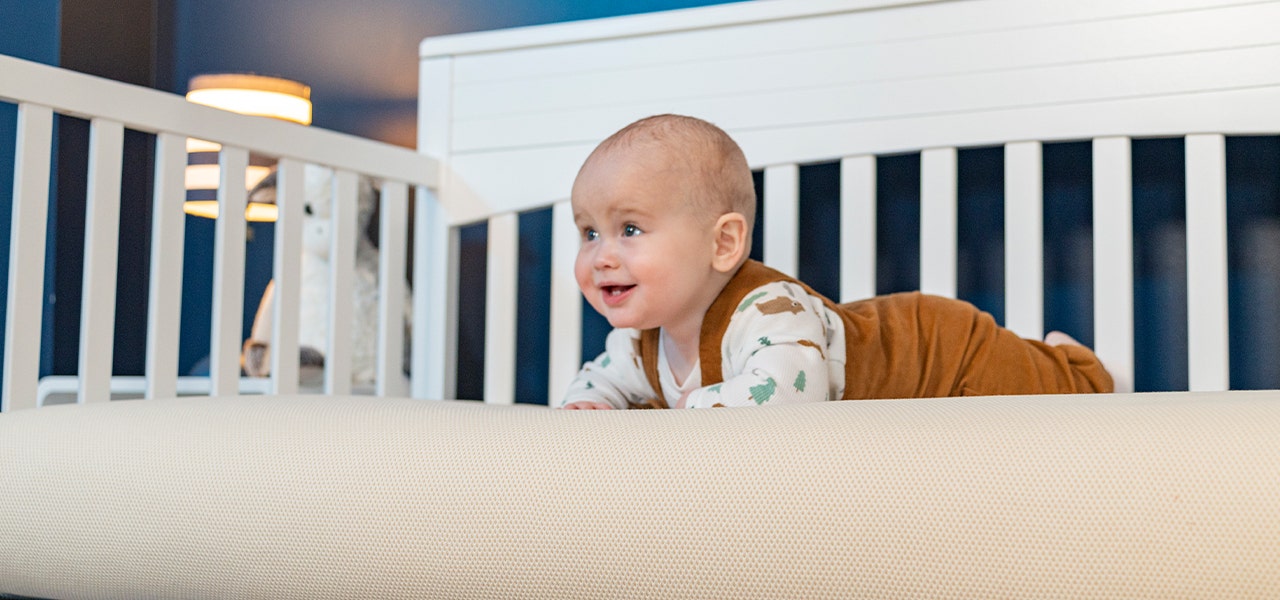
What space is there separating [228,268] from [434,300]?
1.15 feet

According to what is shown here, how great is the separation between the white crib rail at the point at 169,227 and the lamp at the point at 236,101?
400 millimetres

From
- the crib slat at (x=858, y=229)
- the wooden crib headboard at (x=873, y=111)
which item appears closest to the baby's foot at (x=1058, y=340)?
the wooden crib headboard at (x=873, y=111)

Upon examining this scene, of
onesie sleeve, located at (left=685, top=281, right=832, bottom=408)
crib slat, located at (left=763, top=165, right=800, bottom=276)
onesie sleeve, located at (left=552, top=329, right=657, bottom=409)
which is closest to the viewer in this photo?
onesie sleeve, located at (left=685, top=281, right=832, bottom=408)

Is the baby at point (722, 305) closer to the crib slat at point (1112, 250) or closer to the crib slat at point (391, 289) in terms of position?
the crib slat at point (1112, 250)

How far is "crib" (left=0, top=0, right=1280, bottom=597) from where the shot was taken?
0.53 meters

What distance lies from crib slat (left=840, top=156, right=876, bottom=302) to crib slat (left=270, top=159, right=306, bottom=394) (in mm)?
627

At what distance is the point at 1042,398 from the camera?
2.02ft

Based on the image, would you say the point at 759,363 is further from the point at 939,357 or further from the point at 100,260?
the point at 100,260

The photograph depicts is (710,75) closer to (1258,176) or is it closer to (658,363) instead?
(658,363)

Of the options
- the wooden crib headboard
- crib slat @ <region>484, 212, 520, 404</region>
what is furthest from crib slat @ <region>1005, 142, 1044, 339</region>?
crib slat @ <region>484, 212, 520, 404</region>

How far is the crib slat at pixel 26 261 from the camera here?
1.08m

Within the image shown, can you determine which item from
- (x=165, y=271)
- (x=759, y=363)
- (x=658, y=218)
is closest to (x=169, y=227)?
(x=165, y=271)

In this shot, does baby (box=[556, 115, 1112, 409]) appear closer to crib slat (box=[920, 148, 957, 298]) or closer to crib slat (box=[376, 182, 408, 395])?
crib slat (box=[920, 148, 957, 298])

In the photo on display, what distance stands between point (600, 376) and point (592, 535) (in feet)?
2.18
